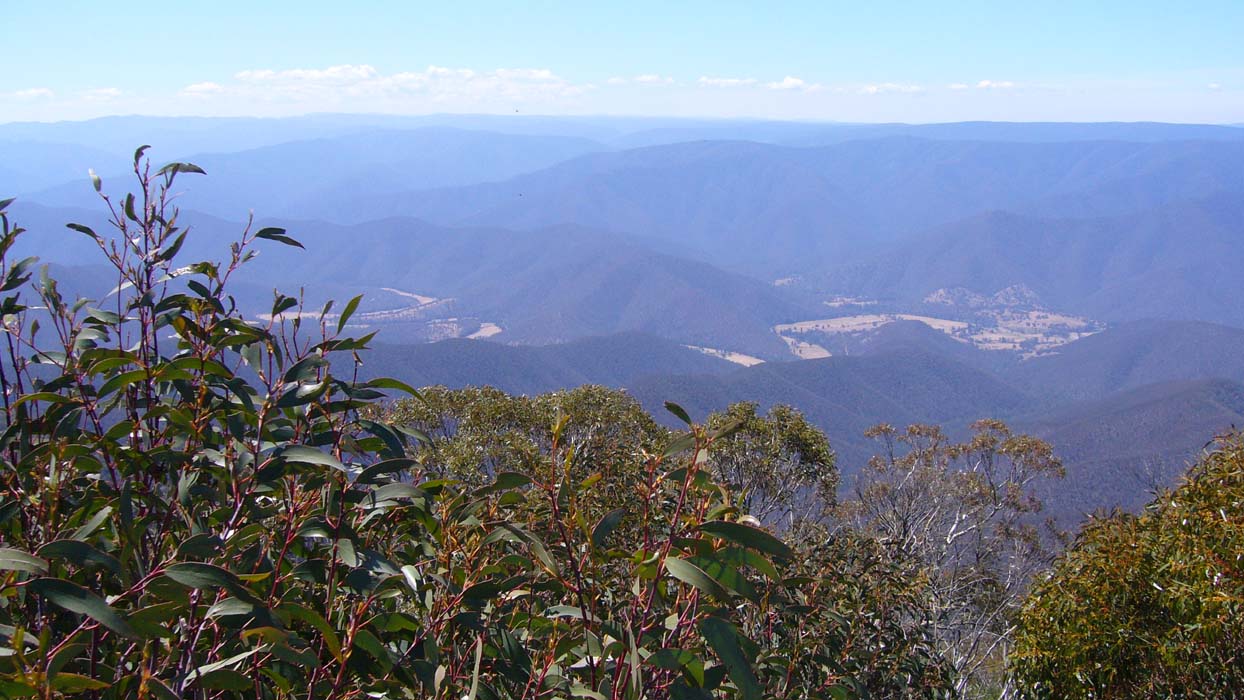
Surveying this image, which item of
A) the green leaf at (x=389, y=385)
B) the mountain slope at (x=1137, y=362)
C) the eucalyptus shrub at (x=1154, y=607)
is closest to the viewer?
the green leaf at (x=389, y=385)

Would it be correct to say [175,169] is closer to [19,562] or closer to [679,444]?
[19,562]

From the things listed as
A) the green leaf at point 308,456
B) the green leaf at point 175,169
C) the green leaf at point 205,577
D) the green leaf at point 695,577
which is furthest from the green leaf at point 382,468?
the green leaf at point 175,169

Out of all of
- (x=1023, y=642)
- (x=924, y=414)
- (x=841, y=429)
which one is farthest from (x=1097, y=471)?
(x=1023, y=642)

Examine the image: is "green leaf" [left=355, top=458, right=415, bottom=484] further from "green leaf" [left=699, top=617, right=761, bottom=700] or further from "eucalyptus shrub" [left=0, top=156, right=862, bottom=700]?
"green leaf" [left=699, top=617, right=761, bottom=700]

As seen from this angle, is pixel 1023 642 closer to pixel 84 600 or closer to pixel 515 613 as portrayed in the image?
pixel 515 613

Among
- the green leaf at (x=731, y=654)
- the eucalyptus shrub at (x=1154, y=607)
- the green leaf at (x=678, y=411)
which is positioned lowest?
the eucalyptus shrub at (x=1154, y=607)

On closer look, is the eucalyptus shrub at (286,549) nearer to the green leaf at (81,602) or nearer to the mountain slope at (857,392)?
the green leaf at (81,602)
